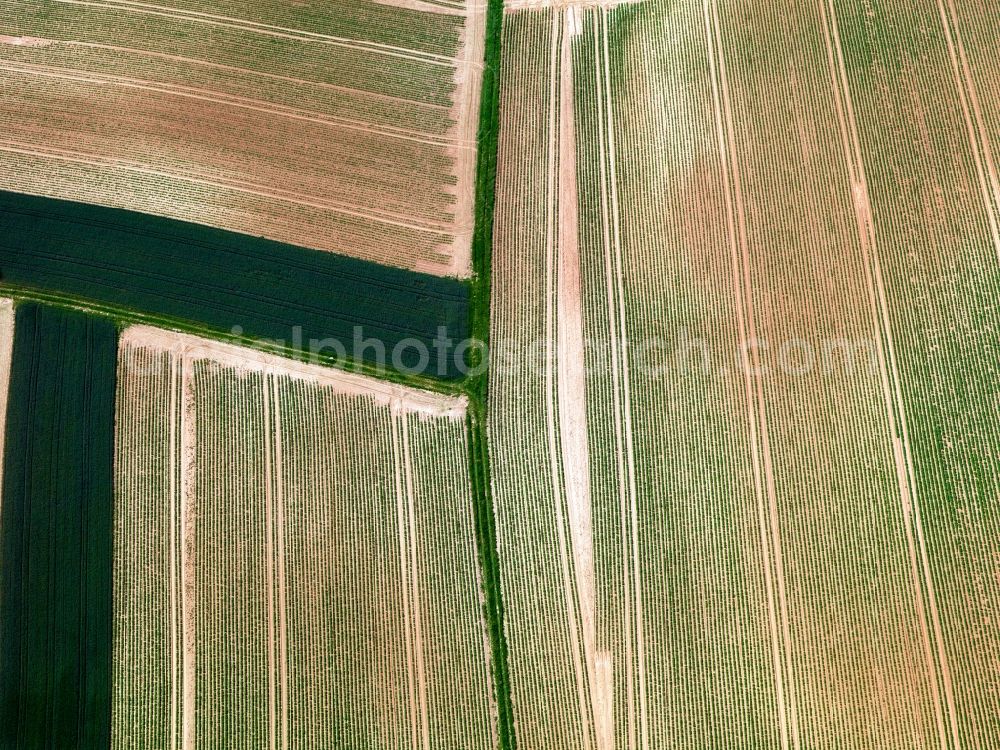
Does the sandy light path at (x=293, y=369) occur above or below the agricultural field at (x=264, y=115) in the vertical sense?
below

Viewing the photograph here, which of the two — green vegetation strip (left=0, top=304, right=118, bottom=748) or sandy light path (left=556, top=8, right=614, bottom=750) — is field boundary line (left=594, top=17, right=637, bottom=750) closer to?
sandy light path (left=556, top=8, right=614, bottom=750)

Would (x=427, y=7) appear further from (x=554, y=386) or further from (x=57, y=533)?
(x=57, y=533)

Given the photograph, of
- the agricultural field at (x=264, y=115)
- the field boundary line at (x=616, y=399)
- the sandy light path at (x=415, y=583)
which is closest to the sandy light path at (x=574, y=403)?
the field boundary line at (x=616, y=399)

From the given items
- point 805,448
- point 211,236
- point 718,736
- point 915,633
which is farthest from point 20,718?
point 915,633

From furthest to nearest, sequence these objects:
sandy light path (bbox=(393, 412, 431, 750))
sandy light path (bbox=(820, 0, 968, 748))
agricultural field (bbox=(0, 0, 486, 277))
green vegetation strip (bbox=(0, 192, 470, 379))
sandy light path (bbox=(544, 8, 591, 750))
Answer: agricultural field (bbox=(0, 0, 486, 277)) < green vegetation strip (bbox=(0, 192, 470, 379)) < sandy light path (bbox=(544, 8, 591, 750)) < sandy light path (bbox=(393, 412, 431, 750)) < sandy light path (bbox=(820, 0, 968, 748))

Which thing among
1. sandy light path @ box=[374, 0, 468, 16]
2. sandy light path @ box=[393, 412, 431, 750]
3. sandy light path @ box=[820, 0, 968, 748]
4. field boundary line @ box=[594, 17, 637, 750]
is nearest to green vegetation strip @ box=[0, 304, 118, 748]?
sandy light path @ box=[393, 412, 431, 750]

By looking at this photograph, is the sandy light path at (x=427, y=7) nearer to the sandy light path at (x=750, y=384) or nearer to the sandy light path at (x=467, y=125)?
the sandy light path at (x=467, y=125)
